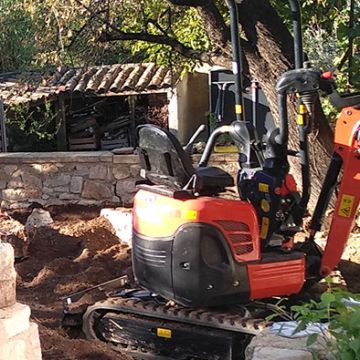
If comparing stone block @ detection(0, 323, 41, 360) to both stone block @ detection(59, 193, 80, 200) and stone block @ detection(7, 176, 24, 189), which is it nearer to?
stone block @ detection(59, 193, 80, 200)

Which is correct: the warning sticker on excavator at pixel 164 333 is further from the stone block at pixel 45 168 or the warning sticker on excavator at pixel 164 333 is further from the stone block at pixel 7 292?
the stone block at pixel 45 168

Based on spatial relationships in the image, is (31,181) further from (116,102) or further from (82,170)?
(116,102)

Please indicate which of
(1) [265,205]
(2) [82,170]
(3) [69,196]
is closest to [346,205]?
(1) [265,205]

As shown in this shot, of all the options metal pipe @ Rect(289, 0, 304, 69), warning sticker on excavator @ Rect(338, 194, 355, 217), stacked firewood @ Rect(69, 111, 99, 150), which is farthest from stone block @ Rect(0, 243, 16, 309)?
stacked firewood @ Rect(69, 111, 99, 150)

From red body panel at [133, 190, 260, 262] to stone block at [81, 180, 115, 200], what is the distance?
377 cm

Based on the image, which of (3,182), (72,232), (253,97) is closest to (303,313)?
(72,232)

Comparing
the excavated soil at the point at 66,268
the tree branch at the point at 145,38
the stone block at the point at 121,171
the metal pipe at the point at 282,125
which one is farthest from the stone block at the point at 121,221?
the metal pipe at the point at 282,125

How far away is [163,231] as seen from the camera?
168 inches

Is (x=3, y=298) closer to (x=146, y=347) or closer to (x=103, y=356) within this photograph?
(x=103, y=356)

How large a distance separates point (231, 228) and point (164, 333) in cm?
83

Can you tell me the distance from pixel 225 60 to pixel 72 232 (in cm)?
228

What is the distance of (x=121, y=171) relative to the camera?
8.06m

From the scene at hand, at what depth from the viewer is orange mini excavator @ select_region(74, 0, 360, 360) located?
Result: 4176 millimetres

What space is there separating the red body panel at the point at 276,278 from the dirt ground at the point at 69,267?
37.3 inches
